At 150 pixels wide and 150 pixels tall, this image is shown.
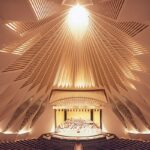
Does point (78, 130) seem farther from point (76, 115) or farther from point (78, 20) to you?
point (78, 20)

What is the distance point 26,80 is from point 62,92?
3.01 m

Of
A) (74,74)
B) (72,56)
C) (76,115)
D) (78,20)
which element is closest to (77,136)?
(76,115)

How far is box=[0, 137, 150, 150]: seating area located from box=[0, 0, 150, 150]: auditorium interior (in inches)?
1.8

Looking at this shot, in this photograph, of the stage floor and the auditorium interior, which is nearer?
the auditorium interior

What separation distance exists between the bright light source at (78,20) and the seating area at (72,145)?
18.7 feet

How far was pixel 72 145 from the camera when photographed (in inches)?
555

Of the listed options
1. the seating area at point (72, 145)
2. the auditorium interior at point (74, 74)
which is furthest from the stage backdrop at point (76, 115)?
the seating area at point (72, 145)

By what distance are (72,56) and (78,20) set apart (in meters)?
2.75

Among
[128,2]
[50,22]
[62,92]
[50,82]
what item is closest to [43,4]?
[50,22]

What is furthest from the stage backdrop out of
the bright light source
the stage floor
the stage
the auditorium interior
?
the bright light source

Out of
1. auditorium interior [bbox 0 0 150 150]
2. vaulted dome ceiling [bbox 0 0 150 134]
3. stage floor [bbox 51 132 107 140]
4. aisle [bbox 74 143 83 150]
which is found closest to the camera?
vaulted dome ceiling [bbox 0 0 150 134]

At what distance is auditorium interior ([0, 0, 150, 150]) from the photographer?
327 inches

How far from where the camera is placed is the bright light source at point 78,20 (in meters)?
9.17

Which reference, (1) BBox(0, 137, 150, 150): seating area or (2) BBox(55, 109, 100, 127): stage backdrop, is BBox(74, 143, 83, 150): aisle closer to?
(1) BBox(0, 137, 150, 150): seating area
